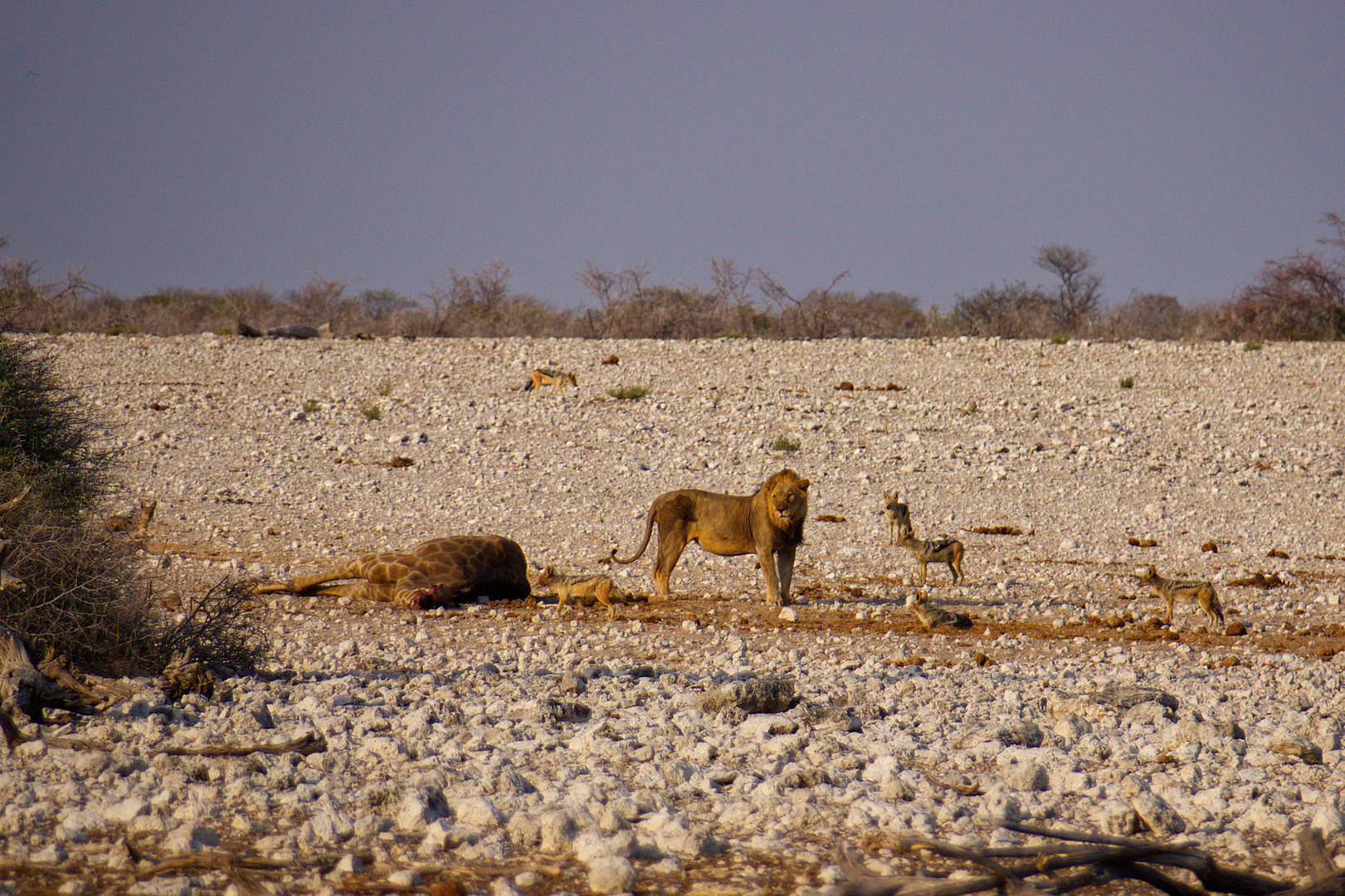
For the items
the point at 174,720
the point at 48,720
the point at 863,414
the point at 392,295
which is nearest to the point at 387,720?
the point at 174,720

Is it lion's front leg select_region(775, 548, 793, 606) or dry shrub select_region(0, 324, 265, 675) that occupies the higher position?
dry shrub select_region(0, 324, 265, 675)

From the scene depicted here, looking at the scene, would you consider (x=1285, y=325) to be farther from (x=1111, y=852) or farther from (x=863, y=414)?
(x=1111, y=852)

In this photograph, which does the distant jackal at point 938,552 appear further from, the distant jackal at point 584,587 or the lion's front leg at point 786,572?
the distant jackal at point 584,587

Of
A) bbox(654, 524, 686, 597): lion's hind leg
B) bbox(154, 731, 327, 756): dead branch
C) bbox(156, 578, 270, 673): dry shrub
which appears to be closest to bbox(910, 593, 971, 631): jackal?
bbox(654, 524, 686, 597): lion's hind leg

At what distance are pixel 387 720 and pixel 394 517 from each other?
7431mm

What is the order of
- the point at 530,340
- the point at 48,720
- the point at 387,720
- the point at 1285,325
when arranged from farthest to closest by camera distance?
the point at 1285,325
the point at 530,340
the point at 387,720
the point at 48,720

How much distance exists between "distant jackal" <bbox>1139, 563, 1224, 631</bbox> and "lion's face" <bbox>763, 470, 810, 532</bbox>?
8.67 feet

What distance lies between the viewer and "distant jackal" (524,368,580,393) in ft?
61.9

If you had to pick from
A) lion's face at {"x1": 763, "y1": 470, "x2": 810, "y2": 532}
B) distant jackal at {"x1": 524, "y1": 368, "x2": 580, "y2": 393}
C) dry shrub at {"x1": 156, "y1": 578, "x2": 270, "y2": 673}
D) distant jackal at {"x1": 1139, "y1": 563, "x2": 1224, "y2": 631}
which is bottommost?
distant jackal at {"x1": 1139, "y1": 563, "x2": 1224, "y2": 631}

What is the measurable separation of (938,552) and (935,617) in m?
1.89

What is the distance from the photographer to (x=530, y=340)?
23.7 meters

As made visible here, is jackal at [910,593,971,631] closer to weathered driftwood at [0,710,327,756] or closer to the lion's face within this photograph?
the lion's face

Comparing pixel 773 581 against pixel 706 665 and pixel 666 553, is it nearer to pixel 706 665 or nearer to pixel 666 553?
pixel 666 553

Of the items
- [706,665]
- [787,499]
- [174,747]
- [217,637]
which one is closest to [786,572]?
[787,499]
